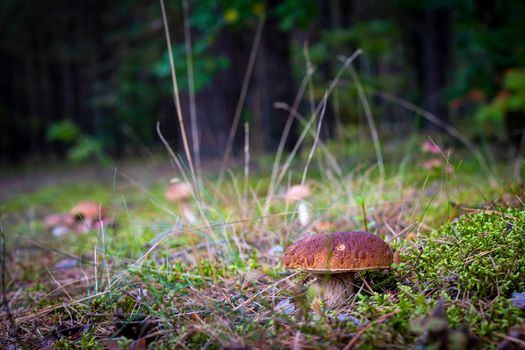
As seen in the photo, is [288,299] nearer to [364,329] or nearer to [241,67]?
[364,329]

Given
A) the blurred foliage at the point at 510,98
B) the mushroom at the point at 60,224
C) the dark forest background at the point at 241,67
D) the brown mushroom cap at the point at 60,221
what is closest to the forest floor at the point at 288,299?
the dark forest background at the point at 241,67

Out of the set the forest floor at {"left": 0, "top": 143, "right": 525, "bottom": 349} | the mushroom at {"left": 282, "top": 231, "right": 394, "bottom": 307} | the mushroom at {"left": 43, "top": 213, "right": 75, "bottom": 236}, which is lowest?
the mushroom at {"left": 43, "top": 213, "right": 75, "bottom": 236}

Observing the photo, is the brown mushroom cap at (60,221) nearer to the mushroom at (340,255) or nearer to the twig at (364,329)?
the mushroom at (340,255)

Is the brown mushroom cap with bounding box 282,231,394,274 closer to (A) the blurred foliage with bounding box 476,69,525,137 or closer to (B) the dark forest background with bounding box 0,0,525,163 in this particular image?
→ (B) the dark forest background with bounding box 0,0,525,163

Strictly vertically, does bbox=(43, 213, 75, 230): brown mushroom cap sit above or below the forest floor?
below

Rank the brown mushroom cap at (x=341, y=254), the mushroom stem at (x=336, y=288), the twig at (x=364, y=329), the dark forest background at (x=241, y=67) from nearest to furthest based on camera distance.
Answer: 1. the twig at (x=364, y=329)
2. the brown mushroom cap at (x=341, y=254)
3. the mushroom stem at (x=336, y=288)
4. the dark forest background at (x=241, y=67)

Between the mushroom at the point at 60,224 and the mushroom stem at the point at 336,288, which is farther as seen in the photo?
the mushroom at the point at 60,224

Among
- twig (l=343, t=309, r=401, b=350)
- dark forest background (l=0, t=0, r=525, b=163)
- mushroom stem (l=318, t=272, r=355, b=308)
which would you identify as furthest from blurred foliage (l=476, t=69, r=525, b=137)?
twig (l=343, t=309, r=401, b=350)

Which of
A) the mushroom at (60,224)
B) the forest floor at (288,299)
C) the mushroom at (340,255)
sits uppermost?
the mushroom at (340,255)
